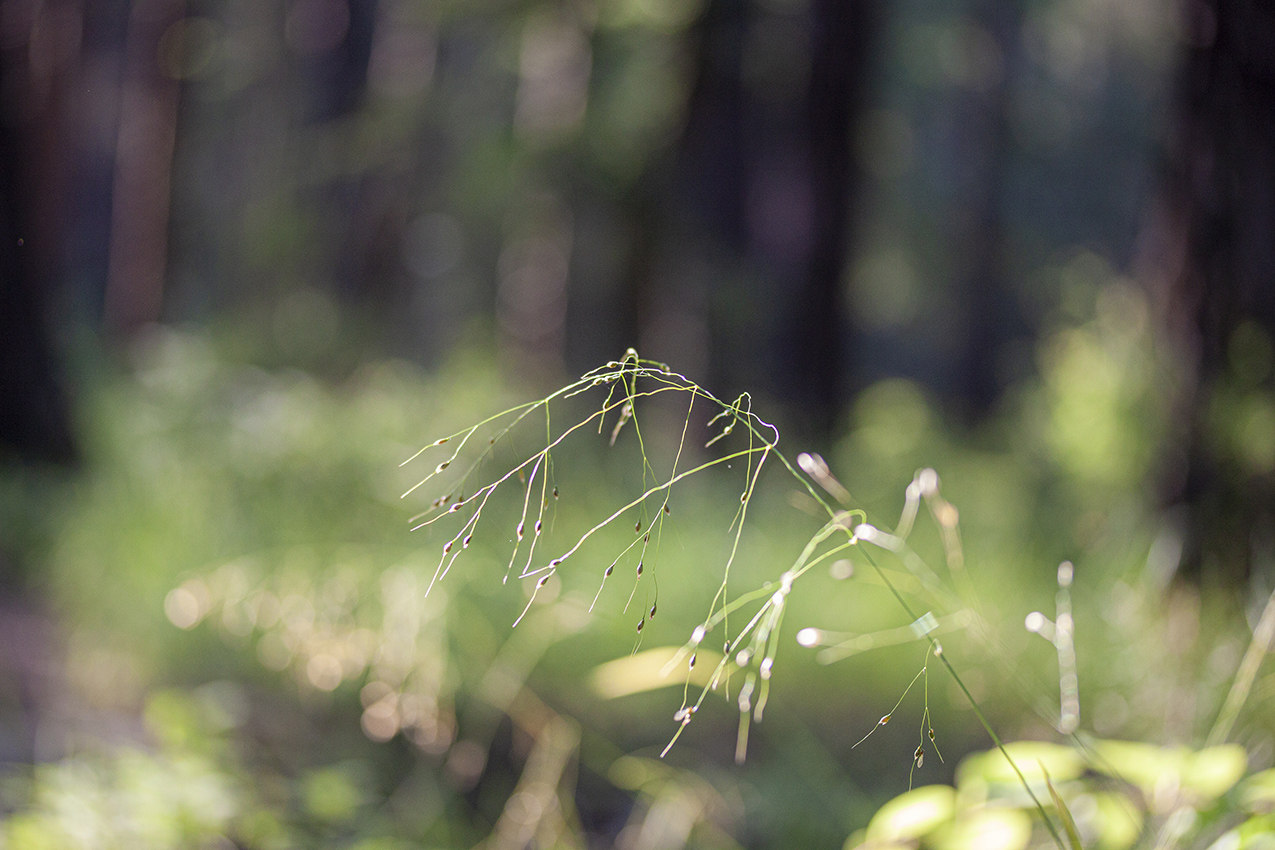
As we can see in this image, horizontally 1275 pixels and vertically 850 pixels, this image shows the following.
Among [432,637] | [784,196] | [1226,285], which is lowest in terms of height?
[432,637]

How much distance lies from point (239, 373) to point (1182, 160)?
139 inches

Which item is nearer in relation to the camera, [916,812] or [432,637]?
[916,812]

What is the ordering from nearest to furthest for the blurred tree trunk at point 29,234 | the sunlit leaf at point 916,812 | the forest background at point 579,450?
the sunlit leaf at point 916,812, the forest background at point 579,450, the blurred tree trunk at point 29,234

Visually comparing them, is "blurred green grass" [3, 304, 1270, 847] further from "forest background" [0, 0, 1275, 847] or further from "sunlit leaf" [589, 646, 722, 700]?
"sunlit leaf" [589, 646, 722, 700]

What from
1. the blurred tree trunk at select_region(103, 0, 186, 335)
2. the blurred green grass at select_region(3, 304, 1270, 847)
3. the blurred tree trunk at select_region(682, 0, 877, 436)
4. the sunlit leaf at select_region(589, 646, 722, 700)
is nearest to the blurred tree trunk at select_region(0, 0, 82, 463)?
the blurred green grass at select_region(3, 304, 1270, 847)

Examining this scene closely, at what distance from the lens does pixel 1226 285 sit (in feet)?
8.75

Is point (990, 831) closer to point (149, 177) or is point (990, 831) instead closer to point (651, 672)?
point (651, 672)

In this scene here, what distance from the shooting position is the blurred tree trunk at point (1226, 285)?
2.60m

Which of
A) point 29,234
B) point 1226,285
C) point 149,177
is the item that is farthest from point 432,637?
point 149,177

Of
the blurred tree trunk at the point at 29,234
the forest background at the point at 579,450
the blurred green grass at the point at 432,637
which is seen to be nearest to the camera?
the blurred green grass at the point at 432,637

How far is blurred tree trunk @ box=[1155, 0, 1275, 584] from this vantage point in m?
2.60

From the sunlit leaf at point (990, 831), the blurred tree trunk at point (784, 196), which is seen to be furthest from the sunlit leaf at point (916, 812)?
the blurred tree trunk at point (784, 196)

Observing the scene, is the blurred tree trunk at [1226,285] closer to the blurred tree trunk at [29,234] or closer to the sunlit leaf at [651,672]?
the sunlit leaf at [651,672]

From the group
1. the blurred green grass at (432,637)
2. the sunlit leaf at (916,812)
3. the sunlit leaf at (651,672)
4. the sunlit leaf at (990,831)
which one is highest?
the sunlit leaf at (916,812)
